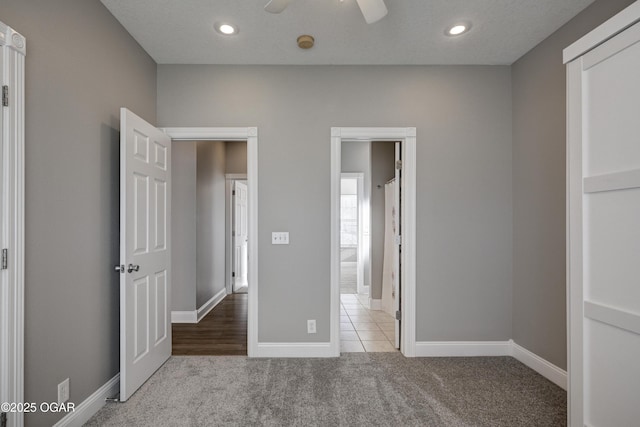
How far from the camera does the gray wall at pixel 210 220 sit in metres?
3.92

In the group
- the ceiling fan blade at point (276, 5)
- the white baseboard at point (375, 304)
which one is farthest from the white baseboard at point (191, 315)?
the ceiling fan blade at point (276, 5)

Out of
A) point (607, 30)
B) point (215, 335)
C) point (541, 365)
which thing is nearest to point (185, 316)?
point (215, 335)

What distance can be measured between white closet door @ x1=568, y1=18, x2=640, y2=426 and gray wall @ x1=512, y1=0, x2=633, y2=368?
103 centimetres

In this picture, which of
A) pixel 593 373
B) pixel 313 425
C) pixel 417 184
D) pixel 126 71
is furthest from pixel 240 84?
pixel 593 373

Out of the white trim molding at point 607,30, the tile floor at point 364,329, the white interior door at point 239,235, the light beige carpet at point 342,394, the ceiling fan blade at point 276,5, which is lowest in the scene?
the tile floor at point 364,329

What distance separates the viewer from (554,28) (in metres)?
Result: 2.29

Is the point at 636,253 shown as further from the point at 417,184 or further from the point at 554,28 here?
the point at 554,28

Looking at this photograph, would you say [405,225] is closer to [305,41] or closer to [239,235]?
[305,41]

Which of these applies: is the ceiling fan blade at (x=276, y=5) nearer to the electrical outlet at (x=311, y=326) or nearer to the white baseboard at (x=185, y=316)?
the electrical outlet at (x=311, y=326)

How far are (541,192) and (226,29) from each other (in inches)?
110

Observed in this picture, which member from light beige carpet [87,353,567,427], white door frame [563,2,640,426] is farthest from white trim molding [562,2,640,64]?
light beige carpet [87,353,567,427]

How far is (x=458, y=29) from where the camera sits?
229cm

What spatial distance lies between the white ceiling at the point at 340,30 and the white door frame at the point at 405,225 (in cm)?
65

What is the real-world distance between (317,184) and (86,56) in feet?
6.04
